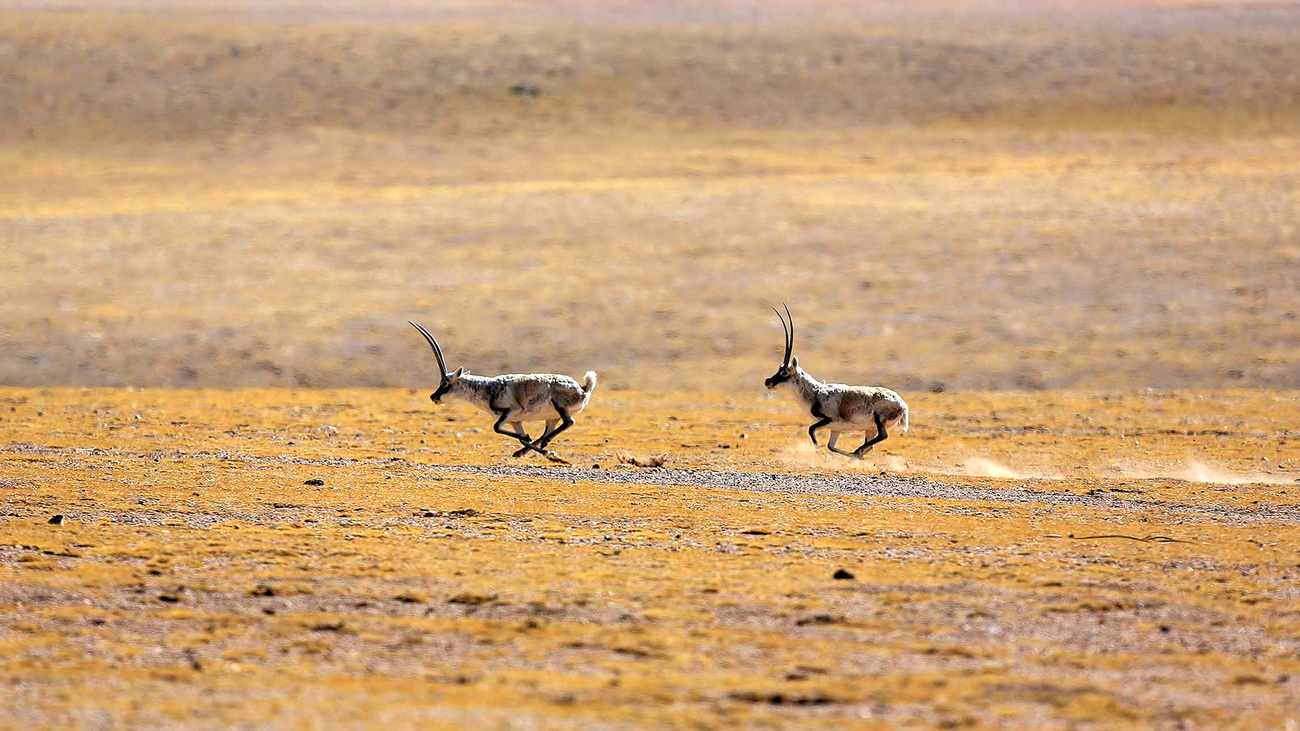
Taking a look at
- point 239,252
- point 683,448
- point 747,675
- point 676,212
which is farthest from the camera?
point 676,212

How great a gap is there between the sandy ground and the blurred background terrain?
8764 millimetres

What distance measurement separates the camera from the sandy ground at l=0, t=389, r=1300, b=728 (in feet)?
27.9

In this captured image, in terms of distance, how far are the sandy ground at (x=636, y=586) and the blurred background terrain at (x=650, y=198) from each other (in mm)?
8764

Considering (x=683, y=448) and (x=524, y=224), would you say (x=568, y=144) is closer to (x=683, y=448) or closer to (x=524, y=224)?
→ (x=524, y=224)

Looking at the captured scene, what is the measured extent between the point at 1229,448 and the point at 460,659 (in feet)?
45.6

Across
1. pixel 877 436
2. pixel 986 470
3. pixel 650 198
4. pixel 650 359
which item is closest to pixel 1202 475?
pixel 986 470

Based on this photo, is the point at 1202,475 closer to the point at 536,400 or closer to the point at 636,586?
the point at 536,400

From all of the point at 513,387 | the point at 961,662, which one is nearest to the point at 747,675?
the point at 961,662

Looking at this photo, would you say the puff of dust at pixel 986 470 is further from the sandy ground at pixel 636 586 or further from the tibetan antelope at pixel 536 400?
the tibetan antelope at pixel 536 400

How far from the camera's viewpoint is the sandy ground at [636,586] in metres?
8.51

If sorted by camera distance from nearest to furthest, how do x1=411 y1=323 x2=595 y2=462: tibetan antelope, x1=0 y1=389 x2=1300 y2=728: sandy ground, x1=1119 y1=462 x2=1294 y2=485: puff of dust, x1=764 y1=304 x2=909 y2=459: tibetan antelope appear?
x1=0 y1=389 x2=1300 y2=728: sandy ground < x1=1119 y1=462 x2=1294 y2=485: puff of dust < x1=411 y1=323 x2=595 y2=462: tibetan antelope < x1=764 y1=304 x2=909 y2=459: tibetan antelope

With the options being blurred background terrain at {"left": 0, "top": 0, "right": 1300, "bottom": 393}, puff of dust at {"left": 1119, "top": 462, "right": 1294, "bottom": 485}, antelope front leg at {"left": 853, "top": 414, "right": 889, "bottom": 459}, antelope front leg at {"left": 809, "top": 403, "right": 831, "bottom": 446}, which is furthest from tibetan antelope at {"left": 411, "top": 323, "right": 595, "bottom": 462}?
blurred background terrain at {"left": 0, "top": 0, "right": 1300, "bottom": 393}

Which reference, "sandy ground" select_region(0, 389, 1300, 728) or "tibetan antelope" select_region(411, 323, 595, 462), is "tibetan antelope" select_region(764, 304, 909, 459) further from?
"tibetan antelope" select_region(411, 323, 595, 462)

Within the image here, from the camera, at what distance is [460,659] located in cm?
929
